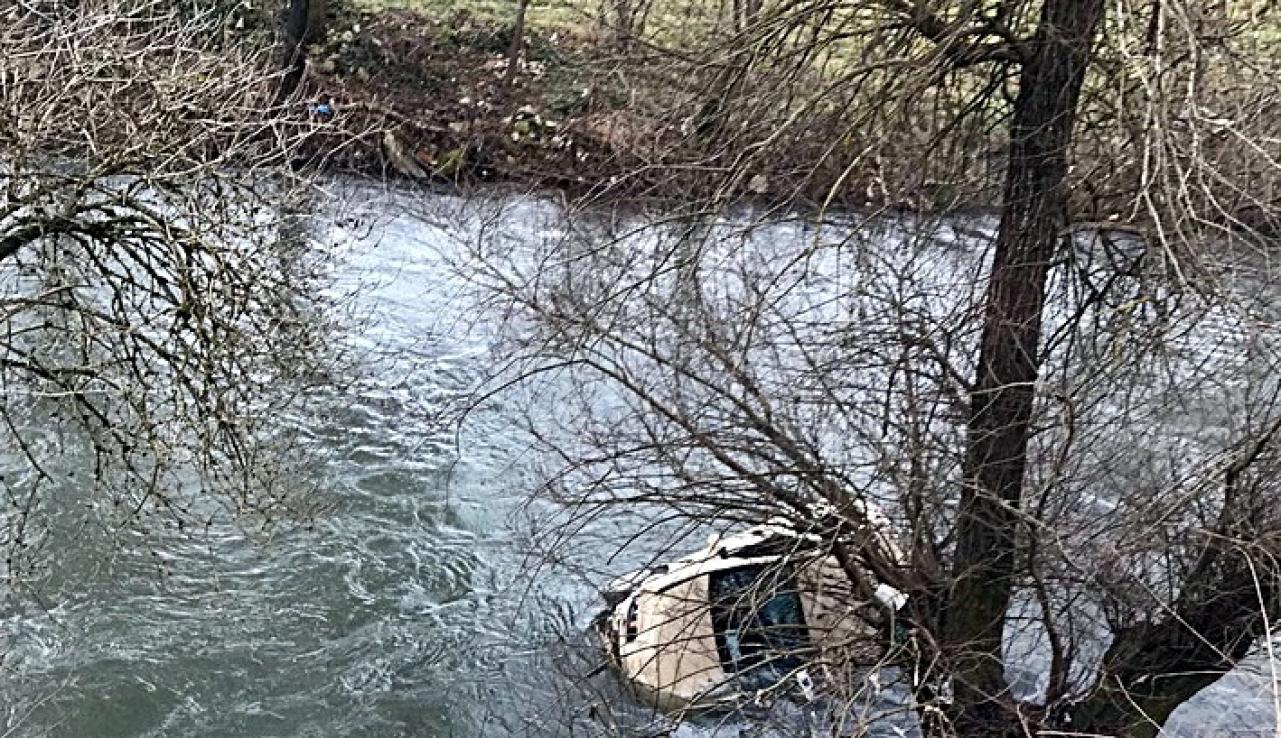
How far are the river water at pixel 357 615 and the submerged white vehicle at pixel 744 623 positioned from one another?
53 centimetres

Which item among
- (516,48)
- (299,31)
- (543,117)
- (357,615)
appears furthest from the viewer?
(516,48)

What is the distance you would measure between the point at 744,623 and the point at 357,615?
5433 mm

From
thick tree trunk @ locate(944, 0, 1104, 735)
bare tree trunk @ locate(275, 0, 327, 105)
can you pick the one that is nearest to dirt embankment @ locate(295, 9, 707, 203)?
bare tree trunk @ locate(275, 0, 327, 105)

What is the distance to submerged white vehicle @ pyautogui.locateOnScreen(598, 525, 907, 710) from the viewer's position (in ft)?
24.6

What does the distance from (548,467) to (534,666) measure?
2.56 meters

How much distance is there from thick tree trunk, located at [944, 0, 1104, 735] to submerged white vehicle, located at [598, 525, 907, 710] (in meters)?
0.53

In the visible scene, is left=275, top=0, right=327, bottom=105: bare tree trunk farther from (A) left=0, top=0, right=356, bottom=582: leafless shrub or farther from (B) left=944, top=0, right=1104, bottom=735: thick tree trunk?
(B) left=944, top=0, right=1104, bottom=735: thick tree trunk

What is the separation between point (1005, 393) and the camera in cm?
781

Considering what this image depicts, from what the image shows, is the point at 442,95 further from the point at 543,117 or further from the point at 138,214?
the point at 138,214

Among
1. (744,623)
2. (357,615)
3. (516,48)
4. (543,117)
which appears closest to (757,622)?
(744,623)

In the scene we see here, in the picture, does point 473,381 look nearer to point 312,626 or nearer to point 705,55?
point 312,626

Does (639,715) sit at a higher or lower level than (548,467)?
lower

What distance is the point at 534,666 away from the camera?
11.2 m

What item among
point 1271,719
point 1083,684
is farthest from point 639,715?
point 1271,719
